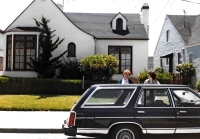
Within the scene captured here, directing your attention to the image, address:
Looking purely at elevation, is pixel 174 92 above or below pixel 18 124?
above

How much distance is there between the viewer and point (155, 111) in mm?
6770

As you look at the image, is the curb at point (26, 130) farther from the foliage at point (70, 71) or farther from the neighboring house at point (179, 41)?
the neighboring house at point (179, 41)

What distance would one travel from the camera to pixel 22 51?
21781 mm

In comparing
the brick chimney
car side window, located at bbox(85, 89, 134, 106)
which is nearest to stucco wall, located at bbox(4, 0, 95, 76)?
the brick chimney

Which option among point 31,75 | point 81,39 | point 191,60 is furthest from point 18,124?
point 191,60

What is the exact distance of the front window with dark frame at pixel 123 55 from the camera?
24.8m

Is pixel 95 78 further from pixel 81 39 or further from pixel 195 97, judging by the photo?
pixel 195 97

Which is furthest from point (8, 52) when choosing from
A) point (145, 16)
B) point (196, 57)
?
point (196, 57)

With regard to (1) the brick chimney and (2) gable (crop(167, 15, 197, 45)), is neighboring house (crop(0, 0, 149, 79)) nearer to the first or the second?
(1) the brick chimney

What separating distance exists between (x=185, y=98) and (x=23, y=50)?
1670 cm

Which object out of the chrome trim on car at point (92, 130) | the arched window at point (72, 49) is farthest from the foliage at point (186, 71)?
the chrome trim on car at point (92, 130)

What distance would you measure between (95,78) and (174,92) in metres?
13.3

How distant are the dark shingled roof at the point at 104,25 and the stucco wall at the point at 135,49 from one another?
0.40m

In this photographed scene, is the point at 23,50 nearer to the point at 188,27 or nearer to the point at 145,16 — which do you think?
the point at 145,16
